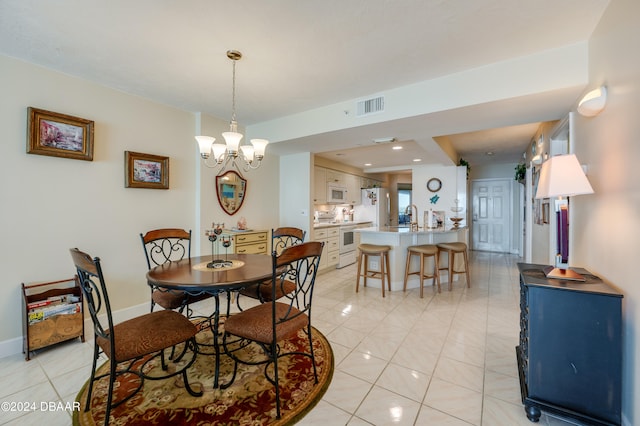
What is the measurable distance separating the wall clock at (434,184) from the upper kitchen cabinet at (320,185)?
2738 mm

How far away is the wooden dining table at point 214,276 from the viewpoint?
1.72 metres

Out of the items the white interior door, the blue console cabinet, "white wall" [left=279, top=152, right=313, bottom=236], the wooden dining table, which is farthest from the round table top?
the white interior door

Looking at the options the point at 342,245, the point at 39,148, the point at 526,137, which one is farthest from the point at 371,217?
the point at 39,148

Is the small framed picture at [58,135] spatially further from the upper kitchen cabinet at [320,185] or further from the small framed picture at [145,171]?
the upper kitchen cabinet at [320,185]

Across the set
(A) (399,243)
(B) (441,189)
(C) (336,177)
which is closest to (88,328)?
(A) (399,243)

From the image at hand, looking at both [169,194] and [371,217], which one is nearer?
[169,194]

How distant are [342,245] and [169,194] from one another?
11.8 feet

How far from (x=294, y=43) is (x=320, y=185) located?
3.75 meters

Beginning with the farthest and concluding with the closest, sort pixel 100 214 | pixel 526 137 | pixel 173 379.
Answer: pixel 526 137 → pixel 100 214 → pixel 173 379

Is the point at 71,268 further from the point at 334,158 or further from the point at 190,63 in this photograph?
the point at 334,158

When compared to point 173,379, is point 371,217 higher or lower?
higher

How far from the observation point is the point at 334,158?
610cm

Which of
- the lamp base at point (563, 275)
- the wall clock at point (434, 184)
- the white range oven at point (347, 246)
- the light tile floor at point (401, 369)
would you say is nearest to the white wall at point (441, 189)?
the wall clock at point (434, 184)

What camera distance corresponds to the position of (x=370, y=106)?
3078mm
